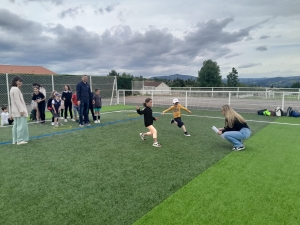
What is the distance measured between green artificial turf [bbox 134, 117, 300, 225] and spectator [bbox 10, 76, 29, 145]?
18.3 feet

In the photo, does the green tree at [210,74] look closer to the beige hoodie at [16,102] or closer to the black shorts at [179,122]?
the black shorts at [179,122]

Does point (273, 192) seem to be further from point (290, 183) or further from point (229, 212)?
point (229, 212)

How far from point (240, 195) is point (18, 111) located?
646 cm

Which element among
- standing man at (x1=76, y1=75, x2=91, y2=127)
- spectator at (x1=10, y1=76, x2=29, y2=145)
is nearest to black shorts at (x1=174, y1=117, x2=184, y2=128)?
standing man at (x1=76, y1=75, x2=91, y2=127)

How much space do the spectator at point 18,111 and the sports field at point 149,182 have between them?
1.43ft

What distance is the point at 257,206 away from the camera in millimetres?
3303

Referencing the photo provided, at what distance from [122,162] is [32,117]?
862cm

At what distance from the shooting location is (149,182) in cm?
412

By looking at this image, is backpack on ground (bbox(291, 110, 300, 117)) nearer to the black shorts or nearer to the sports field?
the sports field

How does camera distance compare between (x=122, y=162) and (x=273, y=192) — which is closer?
(x=273, y=192)

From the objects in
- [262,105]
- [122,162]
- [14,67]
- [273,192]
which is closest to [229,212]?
[273,192]

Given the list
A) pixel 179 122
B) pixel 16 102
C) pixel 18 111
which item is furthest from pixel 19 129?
pixel 179 122

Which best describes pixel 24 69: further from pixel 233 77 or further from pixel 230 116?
pixel 233 77

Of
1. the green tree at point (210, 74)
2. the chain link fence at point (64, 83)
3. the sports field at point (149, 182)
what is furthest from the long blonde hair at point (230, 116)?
the green tree at point (210, 74)
